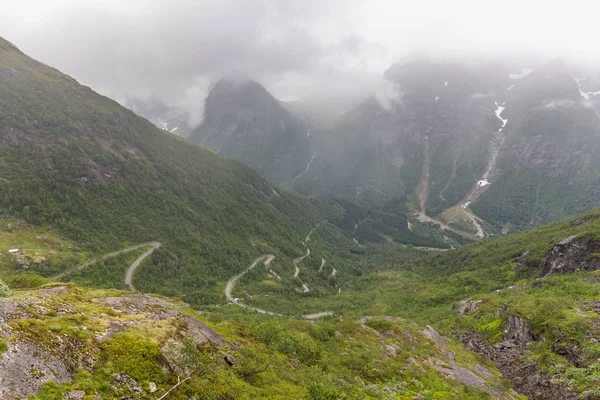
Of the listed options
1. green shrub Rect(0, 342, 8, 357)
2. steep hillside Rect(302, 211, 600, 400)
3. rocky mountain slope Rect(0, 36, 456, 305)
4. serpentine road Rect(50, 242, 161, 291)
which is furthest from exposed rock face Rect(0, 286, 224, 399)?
rocky mountain slope Rect(0, 36, 456, 305)

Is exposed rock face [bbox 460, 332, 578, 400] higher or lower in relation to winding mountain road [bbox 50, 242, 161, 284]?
higher

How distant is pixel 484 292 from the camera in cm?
9362

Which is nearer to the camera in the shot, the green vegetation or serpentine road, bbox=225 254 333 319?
the green vegetation

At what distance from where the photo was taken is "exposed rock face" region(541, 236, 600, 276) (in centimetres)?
7856

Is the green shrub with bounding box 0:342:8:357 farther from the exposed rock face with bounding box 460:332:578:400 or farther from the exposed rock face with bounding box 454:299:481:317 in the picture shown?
the exposed rock face with bounding box 454:299:481:317

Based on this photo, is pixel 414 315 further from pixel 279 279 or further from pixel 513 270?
pixel 279 279

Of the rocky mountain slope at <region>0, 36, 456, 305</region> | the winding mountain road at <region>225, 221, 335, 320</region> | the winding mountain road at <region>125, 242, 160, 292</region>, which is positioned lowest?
the winding mountain road at <region>225, 221, 335, 320</region>

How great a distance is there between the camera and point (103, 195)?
5610 inches

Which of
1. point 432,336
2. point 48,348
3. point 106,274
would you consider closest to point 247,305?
point 106,274

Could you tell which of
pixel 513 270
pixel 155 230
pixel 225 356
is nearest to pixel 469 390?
pixel 225 356

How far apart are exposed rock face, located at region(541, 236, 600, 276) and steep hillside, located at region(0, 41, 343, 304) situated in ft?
370

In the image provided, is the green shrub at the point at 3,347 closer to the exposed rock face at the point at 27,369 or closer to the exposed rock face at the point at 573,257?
the exposed rock face at the point at 27,369

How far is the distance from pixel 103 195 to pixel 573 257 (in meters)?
183

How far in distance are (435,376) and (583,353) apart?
20.4m
